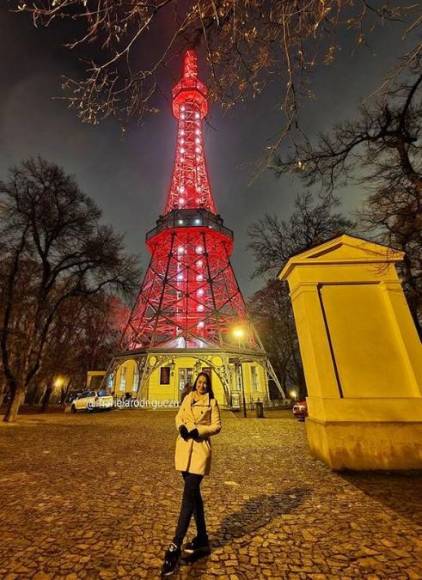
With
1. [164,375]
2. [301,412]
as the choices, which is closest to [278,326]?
[164,375]

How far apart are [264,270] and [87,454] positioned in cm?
1352

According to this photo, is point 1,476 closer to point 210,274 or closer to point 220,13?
point 220,13

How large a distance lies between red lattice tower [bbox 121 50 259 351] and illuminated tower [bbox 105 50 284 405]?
0.28 feet

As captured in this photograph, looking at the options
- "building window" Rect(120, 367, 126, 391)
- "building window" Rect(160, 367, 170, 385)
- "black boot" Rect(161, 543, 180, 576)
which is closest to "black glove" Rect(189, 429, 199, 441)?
"black boot" Rect(161, 543, 180, 576)

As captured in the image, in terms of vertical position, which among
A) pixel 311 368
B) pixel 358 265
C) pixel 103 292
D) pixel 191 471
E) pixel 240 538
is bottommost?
pixel 240 538

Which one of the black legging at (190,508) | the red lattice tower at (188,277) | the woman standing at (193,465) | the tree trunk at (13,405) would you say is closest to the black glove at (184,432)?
the woman standing at (193,465)

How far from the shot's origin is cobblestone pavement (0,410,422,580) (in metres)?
2.47

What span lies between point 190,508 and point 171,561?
0.42 metres

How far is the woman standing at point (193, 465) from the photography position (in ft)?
8.34

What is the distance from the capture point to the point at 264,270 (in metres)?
17.1

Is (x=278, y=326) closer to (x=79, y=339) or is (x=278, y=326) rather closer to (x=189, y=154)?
(x=79, y=339)

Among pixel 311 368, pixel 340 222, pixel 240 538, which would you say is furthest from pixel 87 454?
pixel 340 222

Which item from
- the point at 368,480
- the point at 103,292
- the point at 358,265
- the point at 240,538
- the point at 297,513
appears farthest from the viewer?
the point at 103,292

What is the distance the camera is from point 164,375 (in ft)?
73.9
